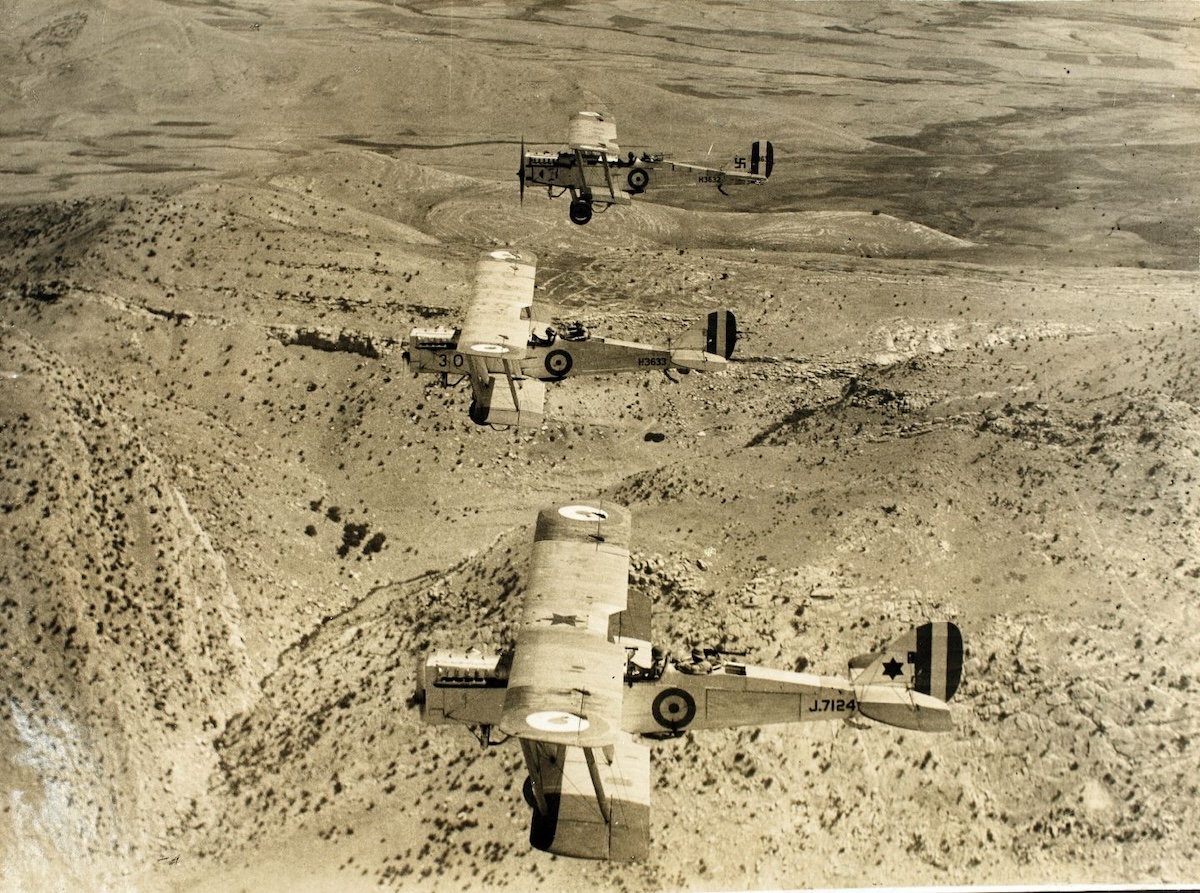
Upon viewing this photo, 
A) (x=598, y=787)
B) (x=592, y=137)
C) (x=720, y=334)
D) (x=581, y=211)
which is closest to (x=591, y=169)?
(x=592, y=137)

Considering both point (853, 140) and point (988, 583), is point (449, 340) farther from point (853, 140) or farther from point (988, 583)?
point (853, 140)

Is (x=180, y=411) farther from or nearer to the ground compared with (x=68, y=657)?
farther from the ground

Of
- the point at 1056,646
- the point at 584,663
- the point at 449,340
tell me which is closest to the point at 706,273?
the point at 449,340

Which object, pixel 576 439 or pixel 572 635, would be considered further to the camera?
pixel 576 439

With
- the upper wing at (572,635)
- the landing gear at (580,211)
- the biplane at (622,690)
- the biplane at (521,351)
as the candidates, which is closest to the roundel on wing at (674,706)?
the biplane at (622,690)

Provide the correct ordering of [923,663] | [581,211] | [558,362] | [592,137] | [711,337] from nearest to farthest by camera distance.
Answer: [923,663] < [558,362] < [711,337] < [592,137] < [581,211]

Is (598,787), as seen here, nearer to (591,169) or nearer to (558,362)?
(558,362)

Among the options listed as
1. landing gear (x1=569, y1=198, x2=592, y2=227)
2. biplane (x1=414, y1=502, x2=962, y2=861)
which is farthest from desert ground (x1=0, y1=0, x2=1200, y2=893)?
biplane (x1=414, y1=502, x2=962, y2=861)
